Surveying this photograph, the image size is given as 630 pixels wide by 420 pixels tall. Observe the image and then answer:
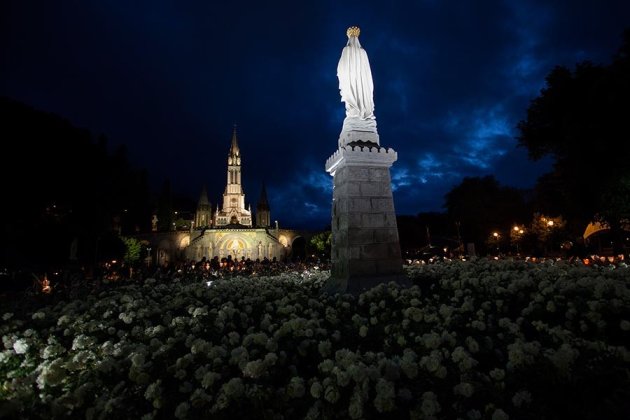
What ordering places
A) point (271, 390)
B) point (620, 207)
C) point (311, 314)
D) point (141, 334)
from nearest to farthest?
1. point (271, 390)
2. point (141, 334)
3. point (311, 314)
4. point (620, 207)

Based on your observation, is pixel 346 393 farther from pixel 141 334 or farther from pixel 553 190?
pixel 553 190

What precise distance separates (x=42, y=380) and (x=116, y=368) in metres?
0.72

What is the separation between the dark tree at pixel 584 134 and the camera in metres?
15.7

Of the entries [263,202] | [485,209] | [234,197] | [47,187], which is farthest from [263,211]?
[47,187]

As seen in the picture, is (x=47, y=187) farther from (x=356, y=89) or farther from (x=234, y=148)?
(x=234, y=148)

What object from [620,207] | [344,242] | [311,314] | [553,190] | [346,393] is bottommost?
[346,393]

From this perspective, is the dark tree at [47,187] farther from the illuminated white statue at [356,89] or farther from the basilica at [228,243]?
the basilica at [228,243]

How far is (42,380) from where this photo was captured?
3.59m

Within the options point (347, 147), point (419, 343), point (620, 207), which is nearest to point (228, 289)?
point (347, 147)

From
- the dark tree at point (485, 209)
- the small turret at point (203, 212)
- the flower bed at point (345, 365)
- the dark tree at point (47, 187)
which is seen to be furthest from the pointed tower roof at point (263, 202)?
the flower bed at point (345, 365)

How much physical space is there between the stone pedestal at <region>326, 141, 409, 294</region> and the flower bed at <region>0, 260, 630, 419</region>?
7.61 feet

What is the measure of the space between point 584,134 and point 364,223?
14663 millimetres

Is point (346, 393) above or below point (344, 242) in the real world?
below

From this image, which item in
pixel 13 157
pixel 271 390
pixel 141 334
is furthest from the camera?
pixel 13 157
